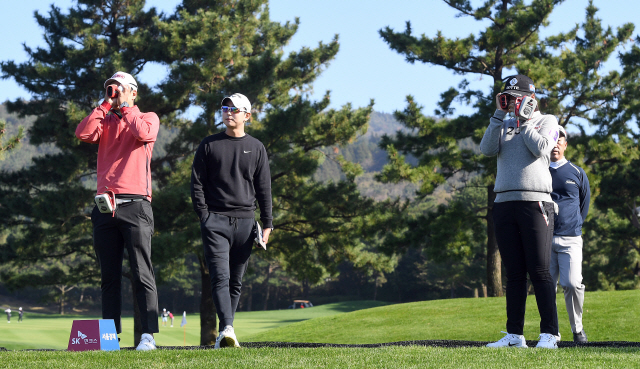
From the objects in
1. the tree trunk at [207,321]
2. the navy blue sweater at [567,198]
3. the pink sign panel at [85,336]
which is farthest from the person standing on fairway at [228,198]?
the tree trunk at [207,321]

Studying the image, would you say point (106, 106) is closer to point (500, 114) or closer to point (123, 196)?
point (123, 196)

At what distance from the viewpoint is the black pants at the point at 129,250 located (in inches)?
183

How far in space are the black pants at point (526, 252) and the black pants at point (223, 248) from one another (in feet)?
6.50

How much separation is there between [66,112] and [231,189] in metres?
14.1

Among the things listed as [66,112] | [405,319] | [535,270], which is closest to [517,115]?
[535,270]

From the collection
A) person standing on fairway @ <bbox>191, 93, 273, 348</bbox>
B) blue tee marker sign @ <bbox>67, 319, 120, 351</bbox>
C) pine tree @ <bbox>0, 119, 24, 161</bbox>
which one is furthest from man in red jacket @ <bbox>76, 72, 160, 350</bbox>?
pine tree @ <bbox>0, 119, 24, 161</bbox>

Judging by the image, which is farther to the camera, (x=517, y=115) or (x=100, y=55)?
(x=100, y=55)

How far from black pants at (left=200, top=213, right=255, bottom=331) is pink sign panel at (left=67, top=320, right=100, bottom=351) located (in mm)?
890

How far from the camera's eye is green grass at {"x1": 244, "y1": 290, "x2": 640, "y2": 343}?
1032 centimetres

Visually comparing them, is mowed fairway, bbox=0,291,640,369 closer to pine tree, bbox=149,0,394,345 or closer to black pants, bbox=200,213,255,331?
black pants, bbox=200,213,255,331

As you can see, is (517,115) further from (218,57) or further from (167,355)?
(218,57)

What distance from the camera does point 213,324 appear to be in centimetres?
1794

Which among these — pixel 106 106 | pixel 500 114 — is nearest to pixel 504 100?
pixel 500 114

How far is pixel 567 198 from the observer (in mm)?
6371
